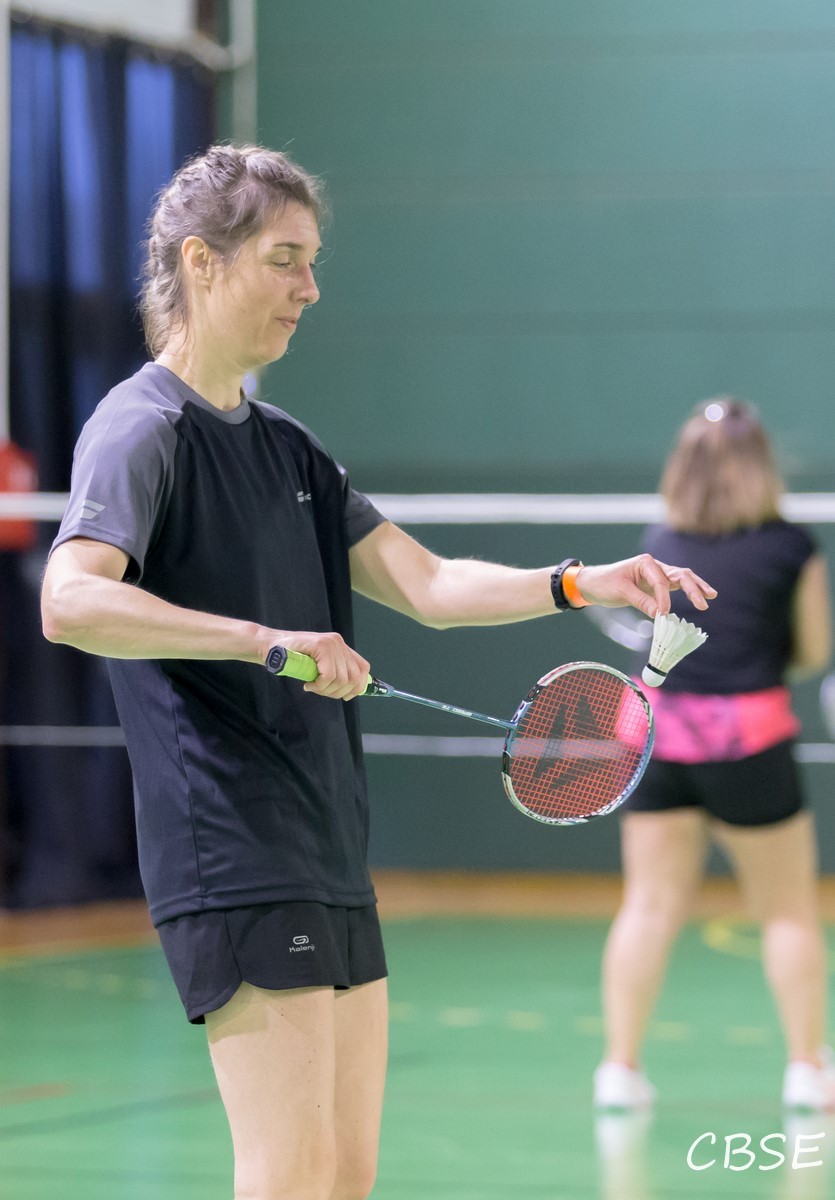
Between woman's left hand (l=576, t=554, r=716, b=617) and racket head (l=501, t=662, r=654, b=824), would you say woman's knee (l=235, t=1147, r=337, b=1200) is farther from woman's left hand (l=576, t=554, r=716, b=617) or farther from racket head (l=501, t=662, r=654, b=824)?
woman's left hand (l=576, t=554, r=716, b=617)

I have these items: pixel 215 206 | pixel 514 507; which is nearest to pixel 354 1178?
pixel 215 206

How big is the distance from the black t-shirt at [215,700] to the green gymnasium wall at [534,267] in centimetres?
696

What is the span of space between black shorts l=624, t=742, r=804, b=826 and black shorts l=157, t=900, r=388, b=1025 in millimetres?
2413

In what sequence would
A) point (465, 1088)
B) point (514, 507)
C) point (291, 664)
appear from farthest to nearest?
point (514, 507)
point (465, 1088)
point (291, 664)

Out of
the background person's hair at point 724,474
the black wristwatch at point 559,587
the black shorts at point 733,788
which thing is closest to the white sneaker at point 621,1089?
the black shorts at point 733,788

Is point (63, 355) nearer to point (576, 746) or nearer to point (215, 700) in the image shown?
point (576, 746)

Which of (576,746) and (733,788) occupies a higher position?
(576,746)

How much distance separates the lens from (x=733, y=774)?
4664 mm

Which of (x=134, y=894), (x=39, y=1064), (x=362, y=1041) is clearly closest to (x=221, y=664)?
(x=362, y=1041)

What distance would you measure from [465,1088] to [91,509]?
3.20 meters

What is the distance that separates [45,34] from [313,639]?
7.72 m

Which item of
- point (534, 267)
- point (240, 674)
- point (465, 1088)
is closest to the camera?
point (240, 674)

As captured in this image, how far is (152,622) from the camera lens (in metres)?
2.16

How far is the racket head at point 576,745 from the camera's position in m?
2.79
